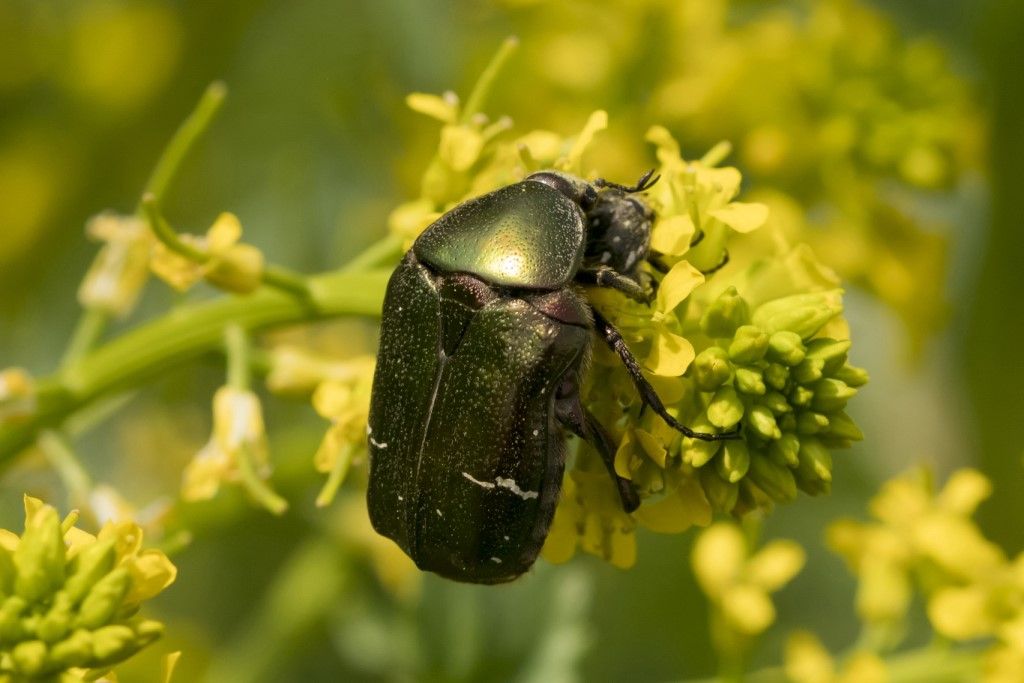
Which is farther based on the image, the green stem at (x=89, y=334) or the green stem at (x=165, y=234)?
the green stem at (x=89, y=334)

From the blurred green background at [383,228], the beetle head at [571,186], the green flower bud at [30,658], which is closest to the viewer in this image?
the green flower bud at [30,658]

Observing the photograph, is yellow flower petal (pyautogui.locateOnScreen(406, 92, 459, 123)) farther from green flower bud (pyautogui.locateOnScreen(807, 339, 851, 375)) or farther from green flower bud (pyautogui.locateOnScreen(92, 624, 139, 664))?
green flower bud (pyautogui.locateOnScreen(92, 624, 139, 664))

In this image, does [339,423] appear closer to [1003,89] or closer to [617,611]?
[617,611]

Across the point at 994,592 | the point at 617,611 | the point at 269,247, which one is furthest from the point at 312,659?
the point at 994,592

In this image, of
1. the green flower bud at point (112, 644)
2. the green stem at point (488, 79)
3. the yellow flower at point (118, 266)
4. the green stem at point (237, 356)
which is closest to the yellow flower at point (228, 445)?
the green stem at point (237, 356)

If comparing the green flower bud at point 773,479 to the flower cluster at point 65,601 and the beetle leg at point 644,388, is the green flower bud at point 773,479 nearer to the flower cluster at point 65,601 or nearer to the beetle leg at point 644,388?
the beetle leg at point 644,388

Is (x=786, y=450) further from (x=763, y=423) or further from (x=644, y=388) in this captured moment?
(x=644, y=388)
